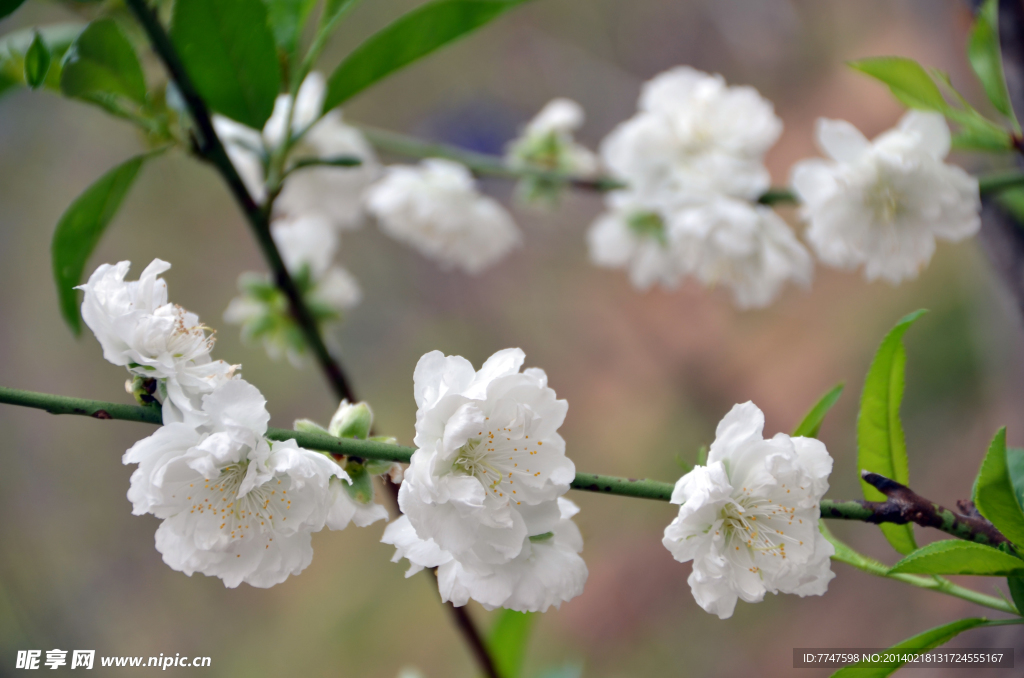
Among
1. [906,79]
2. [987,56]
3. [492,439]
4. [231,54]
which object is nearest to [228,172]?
[231,54]

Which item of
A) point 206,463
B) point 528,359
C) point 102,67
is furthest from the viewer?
point 528,359

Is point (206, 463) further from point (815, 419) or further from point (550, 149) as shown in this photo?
point (550, 149)

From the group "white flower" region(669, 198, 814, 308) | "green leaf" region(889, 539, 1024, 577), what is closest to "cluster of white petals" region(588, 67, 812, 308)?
"white flower" region(669, 198, 814, 308)

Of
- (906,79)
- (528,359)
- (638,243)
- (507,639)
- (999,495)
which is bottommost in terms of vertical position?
(528,359)

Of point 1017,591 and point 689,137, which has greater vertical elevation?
point 689,137

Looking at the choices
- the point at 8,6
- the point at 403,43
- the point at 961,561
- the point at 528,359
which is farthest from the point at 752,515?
the point at 528,359

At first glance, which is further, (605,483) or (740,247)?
(740,247)

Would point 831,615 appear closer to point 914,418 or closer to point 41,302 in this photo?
point 914,418

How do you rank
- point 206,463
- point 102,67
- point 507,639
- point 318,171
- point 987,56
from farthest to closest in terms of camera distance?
point 318,171 → point 507,639 → point 987,56 → point 102,67 → point 206,463

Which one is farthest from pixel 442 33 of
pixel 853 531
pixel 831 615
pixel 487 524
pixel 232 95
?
pixel 831 615
